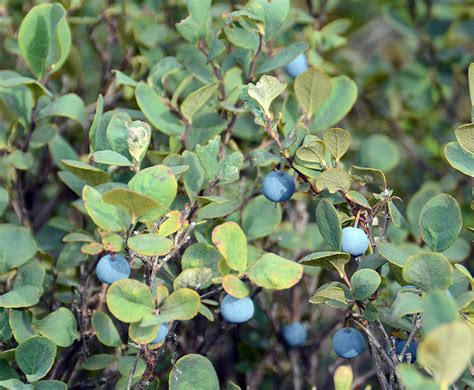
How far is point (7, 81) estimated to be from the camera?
1192 millimetres

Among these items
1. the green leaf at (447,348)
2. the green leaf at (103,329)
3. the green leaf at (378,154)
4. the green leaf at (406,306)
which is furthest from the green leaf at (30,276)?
the green leaf at (378,154)

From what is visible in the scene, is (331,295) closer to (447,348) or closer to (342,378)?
(342,378)

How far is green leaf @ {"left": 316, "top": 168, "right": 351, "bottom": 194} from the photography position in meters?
1.00

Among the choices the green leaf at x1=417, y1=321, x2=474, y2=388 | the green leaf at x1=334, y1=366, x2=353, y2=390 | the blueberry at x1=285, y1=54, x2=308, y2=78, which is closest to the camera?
the green leaf at x1=417, y1=321, x2=474, y2=388

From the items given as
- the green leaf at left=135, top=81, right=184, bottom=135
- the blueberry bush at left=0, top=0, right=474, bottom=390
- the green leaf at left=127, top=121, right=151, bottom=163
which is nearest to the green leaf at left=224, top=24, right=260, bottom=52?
the blueberry bush at left=0, top=0, right=474, bottom=390

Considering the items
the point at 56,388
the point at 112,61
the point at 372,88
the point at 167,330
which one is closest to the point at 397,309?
the point at 167,330

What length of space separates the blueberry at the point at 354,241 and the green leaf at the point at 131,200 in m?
0.26

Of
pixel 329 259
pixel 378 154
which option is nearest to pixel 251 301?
pixel 329 259

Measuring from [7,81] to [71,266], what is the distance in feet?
1.09

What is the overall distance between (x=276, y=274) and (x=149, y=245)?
0.16 m

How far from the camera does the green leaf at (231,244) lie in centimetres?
96

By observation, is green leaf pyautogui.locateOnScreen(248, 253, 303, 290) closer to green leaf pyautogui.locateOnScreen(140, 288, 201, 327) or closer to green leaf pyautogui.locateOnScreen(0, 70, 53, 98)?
green leaf pyautogui.locateOnScreen(140, 288, 201, 327)

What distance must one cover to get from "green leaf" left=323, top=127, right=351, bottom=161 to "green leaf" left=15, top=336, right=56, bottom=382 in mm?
469

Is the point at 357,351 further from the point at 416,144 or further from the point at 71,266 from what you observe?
the point at 416,144
